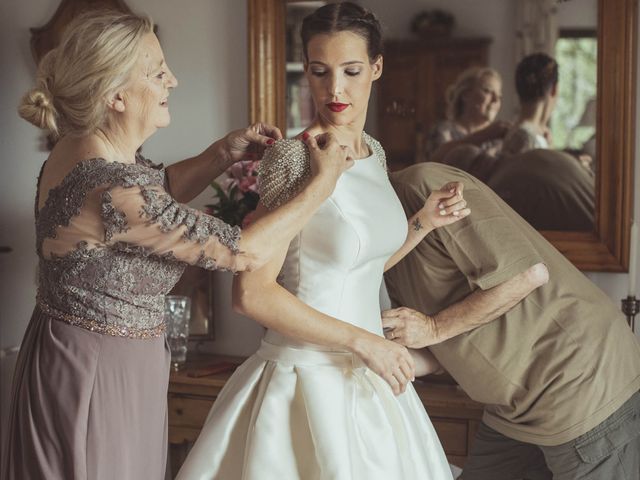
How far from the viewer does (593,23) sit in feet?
8.03

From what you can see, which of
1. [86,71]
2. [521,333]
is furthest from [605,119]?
[86,71]

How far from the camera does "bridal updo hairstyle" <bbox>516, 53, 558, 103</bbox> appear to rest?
2.50 metres

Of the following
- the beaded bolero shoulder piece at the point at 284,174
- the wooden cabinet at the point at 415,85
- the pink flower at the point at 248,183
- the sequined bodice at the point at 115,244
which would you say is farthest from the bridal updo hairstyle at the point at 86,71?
the wooden cabinet at the point at 415,85

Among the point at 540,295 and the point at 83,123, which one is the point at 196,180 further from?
the point at 540,295

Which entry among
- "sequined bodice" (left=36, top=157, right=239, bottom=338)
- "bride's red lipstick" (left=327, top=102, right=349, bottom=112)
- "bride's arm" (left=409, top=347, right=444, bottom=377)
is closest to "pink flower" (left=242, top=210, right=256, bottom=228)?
"sequined bodice" (left=36, top=157, right=239, bottom=338)

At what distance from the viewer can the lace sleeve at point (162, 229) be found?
152cm

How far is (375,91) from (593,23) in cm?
61

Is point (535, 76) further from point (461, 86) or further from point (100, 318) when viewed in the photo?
point (100, 318)

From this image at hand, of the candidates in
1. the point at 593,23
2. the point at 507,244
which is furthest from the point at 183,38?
the point at 507,244

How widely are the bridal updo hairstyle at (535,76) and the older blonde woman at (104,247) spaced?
987 millimetres

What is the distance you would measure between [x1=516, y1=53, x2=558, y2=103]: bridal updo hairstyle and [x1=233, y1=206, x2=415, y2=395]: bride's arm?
1.06m

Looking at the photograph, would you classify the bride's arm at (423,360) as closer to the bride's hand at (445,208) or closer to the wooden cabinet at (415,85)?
the bride's hand at (445,208)

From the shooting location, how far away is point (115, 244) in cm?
159

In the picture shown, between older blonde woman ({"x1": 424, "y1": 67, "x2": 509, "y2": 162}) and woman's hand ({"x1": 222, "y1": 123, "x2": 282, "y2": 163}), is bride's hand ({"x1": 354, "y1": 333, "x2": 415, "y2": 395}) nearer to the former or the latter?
woman's hand ({"x1": 222, "y1": 123, "x2": 282, "y2": 163})
